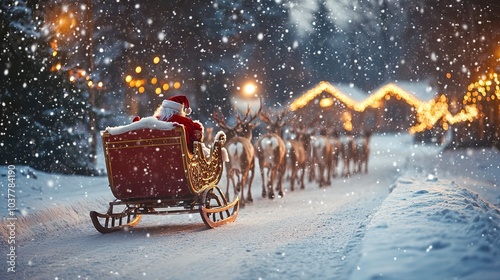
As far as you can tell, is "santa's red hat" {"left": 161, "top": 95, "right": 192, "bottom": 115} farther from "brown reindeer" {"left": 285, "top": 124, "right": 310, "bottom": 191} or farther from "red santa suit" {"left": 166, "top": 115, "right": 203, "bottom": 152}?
"brown reindeer" {"left": 285, "top": 124, "right": 310, "bottom": 191}

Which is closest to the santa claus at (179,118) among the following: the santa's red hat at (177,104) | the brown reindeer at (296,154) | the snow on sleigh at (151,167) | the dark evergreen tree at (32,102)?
the santa's red hat at (177,104)

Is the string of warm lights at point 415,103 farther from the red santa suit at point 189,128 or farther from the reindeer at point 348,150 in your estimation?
the red santa suit at point 189,128

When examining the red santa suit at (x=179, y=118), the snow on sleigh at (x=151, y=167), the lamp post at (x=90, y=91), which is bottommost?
the snow on sleigh at (x=151, y=167)

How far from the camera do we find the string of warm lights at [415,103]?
38406 millimetres

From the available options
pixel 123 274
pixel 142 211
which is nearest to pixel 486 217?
pixel 123 274

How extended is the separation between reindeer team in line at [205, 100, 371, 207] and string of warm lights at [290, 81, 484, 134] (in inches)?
526

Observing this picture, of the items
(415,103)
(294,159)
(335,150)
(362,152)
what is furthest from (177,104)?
(415,103)

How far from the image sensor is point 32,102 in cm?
1323

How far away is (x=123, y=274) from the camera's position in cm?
535

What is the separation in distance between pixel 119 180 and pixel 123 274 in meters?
2.85

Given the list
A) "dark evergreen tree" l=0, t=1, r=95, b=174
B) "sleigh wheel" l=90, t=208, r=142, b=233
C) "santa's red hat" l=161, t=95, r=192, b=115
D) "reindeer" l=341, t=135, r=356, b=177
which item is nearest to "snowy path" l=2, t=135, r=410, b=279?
"sleigh wheel" l=90, t=208, r=142, b=233

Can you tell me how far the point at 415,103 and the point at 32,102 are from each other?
44208 mm

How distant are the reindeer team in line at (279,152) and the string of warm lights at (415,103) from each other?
13.4m

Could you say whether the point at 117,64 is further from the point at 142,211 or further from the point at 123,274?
the point at 123,274
